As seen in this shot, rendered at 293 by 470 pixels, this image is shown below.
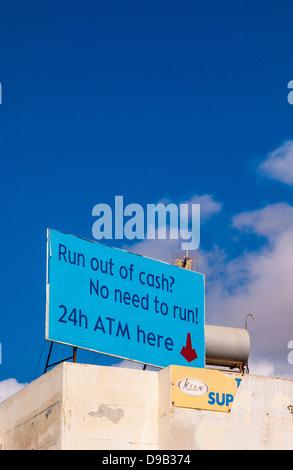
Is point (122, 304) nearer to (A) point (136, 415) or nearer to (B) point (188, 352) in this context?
(B) point (188, 352)

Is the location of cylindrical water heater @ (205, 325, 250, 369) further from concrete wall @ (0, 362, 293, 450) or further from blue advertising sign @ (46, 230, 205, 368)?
concrete wall @ (0, 362, 293, 450)

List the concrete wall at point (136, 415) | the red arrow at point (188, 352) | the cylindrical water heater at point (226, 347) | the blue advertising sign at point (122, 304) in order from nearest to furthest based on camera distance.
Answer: the concrete wall at point (136, 415) < the blue advertising sign at point (122, 304) < the red arrow at point (188, 352) < the cylindrical water heater at point (226, 347)

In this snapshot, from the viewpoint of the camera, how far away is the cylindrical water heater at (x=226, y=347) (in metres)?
40.6

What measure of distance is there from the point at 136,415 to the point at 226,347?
25.3ft

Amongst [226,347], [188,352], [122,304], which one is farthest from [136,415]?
[226,347]

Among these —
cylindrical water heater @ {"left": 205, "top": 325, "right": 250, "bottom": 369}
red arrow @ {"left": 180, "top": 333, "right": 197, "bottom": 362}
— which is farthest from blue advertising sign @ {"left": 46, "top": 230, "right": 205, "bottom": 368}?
cylindrical water heater @ {"left": 205, "top": 325, "right": 250, "bottom": 369}

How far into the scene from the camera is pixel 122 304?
Result: 123ft

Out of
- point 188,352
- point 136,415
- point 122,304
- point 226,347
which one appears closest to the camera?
point 136,415

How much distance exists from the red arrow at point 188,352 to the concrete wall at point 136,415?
395 cm

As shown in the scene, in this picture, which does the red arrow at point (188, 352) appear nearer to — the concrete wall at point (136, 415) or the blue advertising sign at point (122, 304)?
the blue advertising sign at point (122, 304)

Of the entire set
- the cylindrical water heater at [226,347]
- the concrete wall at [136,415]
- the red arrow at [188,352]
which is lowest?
the concrete wall at [136,415]

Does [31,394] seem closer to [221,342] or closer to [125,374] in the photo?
[125,374]

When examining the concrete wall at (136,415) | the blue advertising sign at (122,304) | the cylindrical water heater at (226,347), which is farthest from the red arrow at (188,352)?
the concrete wall at (136,415)
